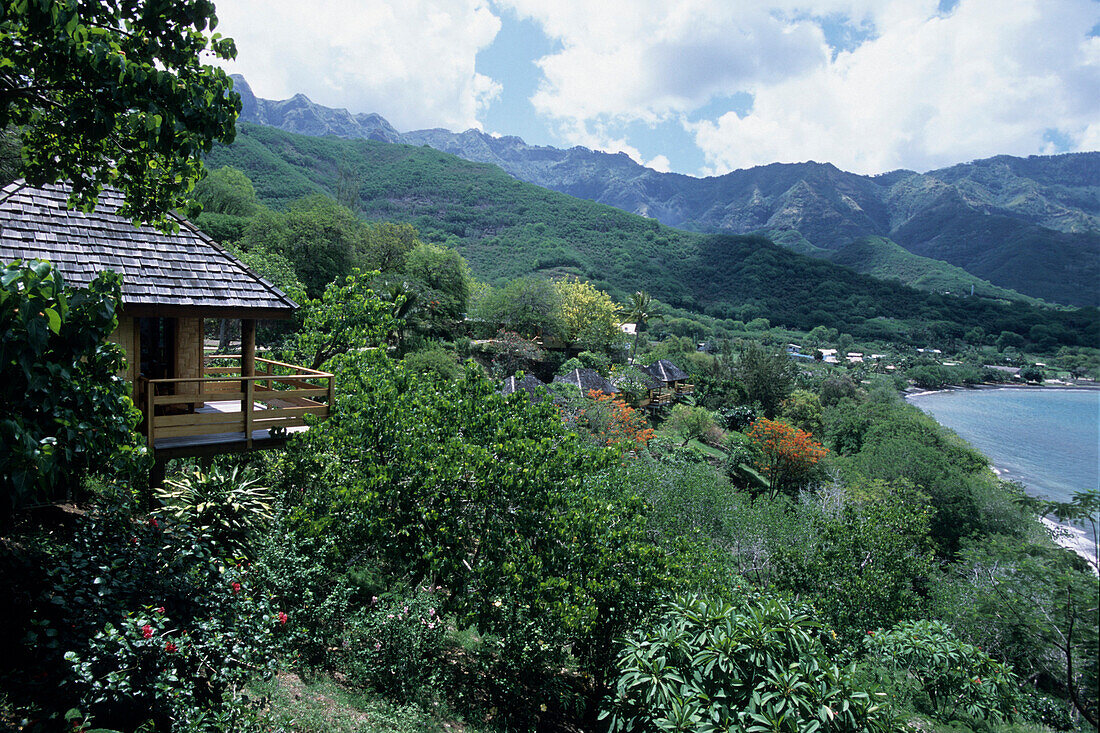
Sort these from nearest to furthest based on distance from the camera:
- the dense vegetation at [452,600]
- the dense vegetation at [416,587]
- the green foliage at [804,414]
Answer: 1. the dense vegetation at [416,587]
2. the dense vegetation at [452,600]
3. the green foliage at [804,414]

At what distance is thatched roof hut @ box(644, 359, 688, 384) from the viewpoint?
4409 centimetres

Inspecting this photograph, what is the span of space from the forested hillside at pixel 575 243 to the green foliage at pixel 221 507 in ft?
250

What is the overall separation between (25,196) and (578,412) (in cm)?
2083

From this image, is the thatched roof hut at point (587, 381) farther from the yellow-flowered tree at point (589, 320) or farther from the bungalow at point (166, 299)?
the bungalow at point (166, 299)

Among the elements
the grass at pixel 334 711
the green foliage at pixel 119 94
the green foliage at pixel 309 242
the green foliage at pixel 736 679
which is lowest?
the grass at pixel 334 711

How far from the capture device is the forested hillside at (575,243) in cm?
8781

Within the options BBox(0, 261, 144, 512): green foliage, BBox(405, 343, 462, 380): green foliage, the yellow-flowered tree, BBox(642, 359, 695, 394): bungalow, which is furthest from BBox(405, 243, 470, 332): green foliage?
BBox(0, 261, 144, 512): green foliage

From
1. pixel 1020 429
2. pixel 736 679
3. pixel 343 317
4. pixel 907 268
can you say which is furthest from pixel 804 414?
pixel 907 268

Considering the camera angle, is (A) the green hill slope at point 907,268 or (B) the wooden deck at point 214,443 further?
(A) the green hill slope at point 907,268

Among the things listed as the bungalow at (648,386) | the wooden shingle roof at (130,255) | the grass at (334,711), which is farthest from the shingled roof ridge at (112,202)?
the bungalow at (648,386)

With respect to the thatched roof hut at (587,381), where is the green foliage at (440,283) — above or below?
above

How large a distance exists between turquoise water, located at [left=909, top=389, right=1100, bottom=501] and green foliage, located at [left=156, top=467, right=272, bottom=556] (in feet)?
78.2

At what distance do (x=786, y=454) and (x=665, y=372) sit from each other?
605 inches

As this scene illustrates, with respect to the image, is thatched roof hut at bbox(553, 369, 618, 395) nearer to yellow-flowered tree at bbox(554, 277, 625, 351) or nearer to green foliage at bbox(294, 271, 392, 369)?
yellow-flowered tree at bbox(554, 277, 625, 351)
